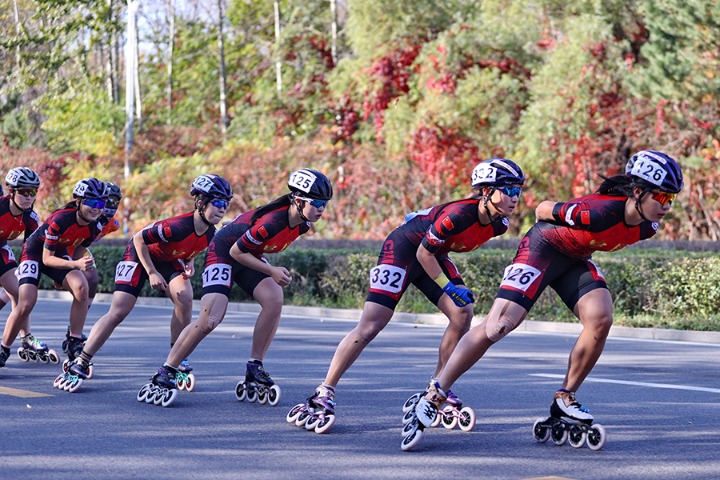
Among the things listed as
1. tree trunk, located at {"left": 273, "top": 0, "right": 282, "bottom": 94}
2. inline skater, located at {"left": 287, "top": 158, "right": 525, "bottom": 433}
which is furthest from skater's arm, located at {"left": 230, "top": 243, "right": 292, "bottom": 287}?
tree trunk, located at {"left": 273, "top": 0, "right": 282, "bottom": 94}

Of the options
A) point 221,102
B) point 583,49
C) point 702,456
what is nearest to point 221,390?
point 702,456

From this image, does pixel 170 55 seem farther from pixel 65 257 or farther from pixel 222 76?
pixel 65 257

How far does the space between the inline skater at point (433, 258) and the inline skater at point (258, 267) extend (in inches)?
30.1

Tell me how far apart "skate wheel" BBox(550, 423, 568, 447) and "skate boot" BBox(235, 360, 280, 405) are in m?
2.60

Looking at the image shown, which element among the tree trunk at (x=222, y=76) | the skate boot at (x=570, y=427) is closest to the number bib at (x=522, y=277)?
the skate boot at (x=570, y=427)

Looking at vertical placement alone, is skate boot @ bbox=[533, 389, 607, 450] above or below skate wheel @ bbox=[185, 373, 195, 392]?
above

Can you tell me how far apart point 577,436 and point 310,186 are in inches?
104

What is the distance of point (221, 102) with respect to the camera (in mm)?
46625

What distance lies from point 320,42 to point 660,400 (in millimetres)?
34685

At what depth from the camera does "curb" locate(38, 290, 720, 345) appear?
15.6m

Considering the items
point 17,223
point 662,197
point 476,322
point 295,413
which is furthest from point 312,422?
point 476,322

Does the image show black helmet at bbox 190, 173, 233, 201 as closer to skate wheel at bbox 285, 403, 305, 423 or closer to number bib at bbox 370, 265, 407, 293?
number bib at bbox 370, 265, 407, 293

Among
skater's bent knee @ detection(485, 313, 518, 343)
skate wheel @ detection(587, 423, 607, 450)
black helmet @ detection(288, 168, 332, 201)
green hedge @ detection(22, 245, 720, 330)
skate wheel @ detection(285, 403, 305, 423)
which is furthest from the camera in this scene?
green hedge @ detection(22, 245, 720, 330)

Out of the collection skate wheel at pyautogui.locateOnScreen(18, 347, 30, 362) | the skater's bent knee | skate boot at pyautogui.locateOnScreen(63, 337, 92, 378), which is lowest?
skate wheel at pyautogui.locateOnScreen(18, 347, 30, 362)
